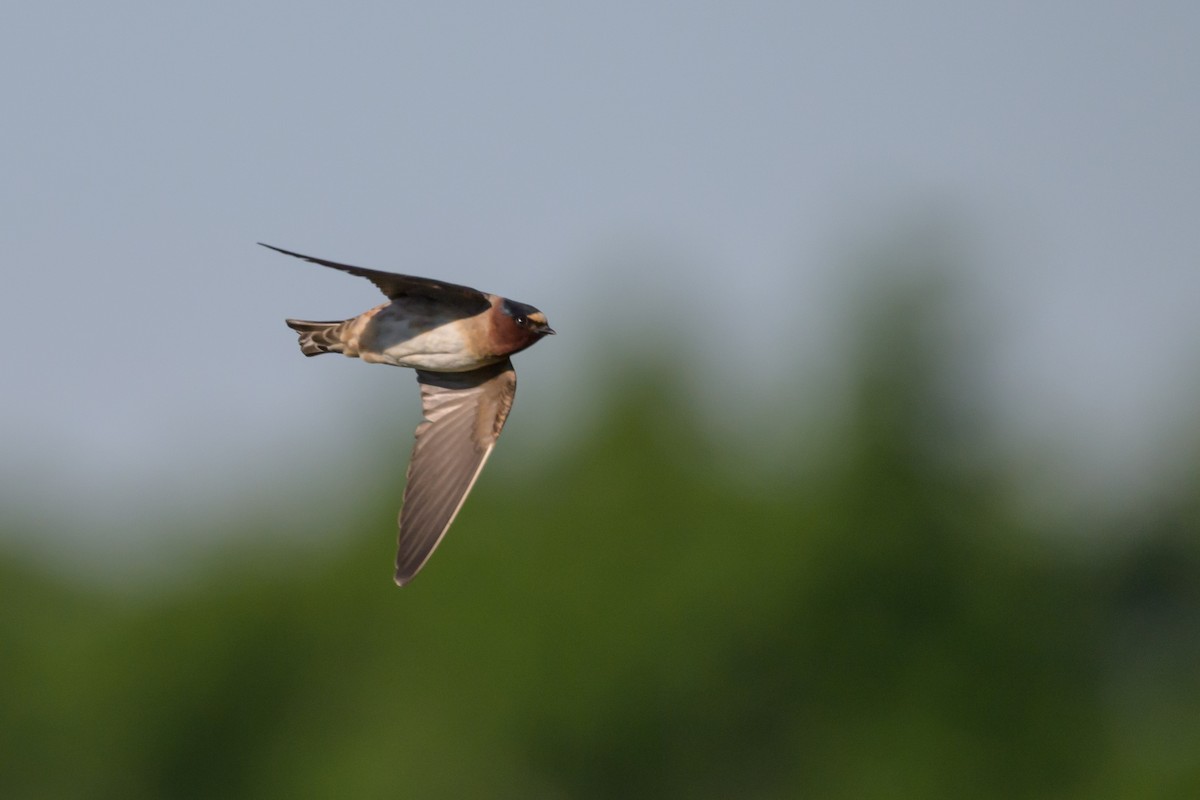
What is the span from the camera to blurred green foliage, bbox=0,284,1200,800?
36.0 metres

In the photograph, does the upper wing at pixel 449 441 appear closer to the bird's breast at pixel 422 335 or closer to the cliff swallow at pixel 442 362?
the cliff swallow at pixel 442 362

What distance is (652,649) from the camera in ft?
122

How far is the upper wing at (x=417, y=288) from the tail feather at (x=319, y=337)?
0.37m

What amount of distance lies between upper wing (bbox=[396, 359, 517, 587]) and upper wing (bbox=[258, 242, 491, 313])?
68cm

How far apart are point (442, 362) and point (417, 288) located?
1.64ft

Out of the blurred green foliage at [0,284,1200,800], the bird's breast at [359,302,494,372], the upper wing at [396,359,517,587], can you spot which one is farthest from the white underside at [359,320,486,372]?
the blurred green foliage at [0,284,1200,800]

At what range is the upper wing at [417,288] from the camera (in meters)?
10.0

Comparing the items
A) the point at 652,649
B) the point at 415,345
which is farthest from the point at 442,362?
the point at 652,649

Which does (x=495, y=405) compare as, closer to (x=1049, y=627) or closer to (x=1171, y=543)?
(x=1049, y=627)

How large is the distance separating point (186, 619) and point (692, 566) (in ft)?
30.3

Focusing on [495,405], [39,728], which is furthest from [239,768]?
[495,405]

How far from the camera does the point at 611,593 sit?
38469 mm

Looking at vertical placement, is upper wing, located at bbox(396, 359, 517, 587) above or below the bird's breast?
below

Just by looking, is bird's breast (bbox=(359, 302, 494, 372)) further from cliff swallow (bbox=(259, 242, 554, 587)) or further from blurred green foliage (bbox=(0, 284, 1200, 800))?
blurred green foliage (bbox=(0, 284, 1200, 800))
